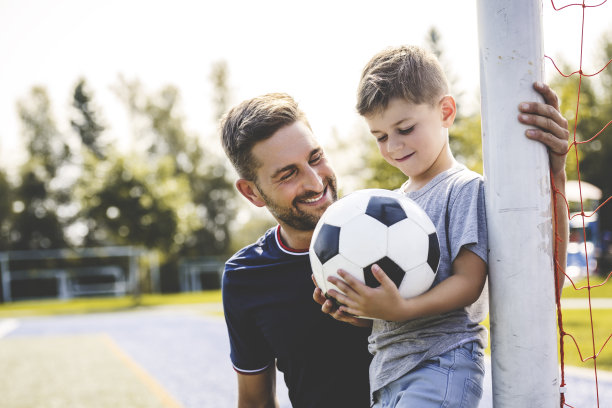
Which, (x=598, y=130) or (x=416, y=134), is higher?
(x=598, y=130)

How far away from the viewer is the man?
2488 mm

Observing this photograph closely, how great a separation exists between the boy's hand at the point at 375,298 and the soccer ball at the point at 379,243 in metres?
0.05

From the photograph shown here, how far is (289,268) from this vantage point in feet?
8.79

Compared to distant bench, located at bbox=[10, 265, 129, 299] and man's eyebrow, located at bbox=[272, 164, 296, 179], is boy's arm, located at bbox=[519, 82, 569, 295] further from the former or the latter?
distant bench, located at bbox=[10, 265, 129, 299]

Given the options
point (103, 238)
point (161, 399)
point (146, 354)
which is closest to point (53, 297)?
point (103, 238)

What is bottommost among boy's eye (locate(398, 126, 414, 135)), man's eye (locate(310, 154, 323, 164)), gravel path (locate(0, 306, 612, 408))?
gravel path (locate(0, 306, 612, 408))

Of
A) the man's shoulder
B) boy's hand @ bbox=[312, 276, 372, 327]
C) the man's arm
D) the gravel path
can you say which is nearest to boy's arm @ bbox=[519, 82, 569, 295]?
boy's hand @ bbox=[312, 276, 372, 327]

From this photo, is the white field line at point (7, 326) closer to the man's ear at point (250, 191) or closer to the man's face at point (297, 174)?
the man's ear at point (250, 191)

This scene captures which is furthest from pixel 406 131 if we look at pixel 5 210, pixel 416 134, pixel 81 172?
pixel 5 210

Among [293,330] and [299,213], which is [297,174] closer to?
[299,213]

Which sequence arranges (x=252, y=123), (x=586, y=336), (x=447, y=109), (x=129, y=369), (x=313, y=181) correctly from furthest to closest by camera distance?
(x=129, y=369) < (x=586, y=336) < (x=252, y=123) < (x=313, y=181) < (x=447, y=109)

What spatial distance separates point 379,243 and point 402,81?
0.63m

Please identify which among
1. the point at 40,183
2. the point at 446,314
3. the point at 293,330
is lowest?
the point at 293,330

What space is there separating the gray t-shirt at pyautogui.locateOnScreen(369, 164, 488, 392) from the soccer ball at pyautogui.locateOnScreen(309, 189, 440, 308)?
91 millimetres
